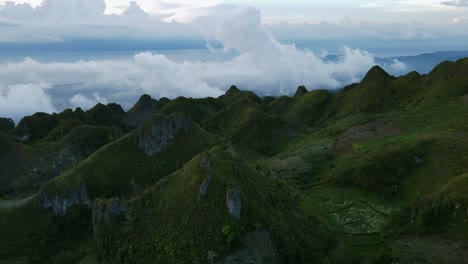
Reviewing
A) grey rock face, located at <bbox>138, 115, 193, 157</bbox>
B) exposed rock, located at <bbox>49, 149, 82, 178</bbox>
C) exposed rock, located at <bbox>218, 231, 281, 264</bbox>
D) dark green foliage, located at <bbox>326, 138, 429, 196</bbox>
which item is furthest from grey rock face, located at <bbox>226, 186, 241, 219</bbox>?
exposed rock, located at <bbox>49, 149, 82, 178</bbox>

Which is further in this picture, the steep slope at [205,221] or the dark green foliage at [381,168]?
the dark green foliage at [381,168]

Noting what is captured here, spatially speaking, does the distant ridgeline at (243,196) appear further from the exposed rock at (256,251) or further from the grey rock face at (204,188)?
the grey rock face at (204,188)

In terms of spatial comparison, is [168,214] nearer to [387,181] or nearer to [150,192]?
[150,192]

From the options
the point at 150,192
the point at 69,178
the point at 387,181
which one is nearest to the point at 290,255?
the point at 150,192

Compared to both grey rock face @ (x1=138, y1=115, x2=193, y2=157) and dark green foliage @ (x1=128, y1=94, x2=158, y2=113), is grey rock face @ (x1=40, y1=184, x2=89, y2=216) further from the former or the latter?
dark green foliage @ (x1=128, y1=94, x2=158, y2=113)

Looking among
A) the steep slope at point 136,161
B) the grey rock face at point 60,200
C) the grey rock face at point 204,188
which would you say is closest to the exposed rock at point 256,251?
the grey rock face at point 204,188

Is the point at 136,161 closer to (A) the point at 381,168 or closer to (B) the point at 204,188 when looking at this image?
(B) the point at 204,188

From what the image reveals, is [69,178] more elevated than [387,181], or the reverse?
[69,178]
